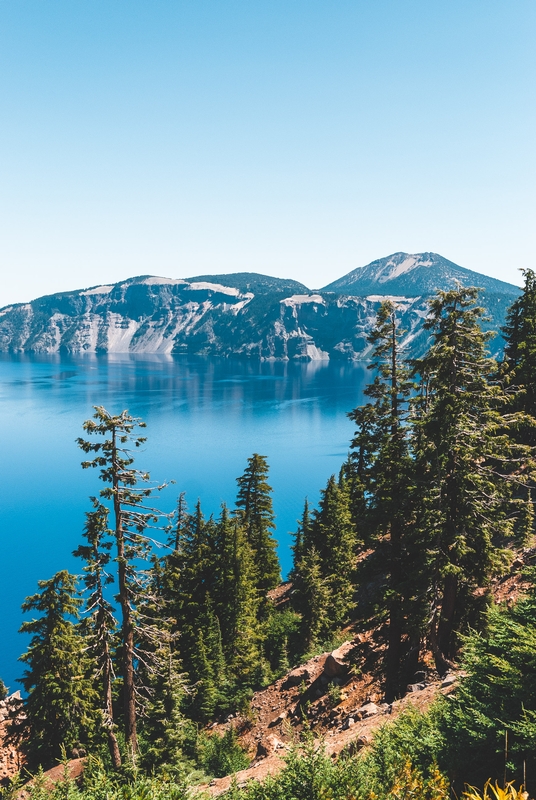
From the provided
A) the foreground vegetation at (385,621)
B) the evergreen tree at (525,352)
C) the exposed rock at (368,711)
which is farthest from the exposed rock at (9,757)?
the evergreen tree at (525,352)

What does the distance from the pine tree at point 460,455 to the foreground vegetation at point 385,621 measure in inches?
2.5

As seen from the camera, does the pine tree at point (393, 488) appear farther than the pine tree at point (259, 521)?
No

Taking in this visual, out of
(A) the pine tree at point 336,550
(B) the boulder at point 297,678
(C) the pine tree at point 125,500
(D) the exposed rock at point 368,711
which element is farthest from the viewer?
(A) the pine tree at point 336,550

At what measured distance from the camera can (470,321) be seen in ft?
50.8

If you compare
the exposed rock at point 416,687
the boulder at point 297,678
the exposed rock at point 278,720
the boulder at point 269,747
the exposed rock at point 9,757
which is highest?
the exposed rock at point 416,687

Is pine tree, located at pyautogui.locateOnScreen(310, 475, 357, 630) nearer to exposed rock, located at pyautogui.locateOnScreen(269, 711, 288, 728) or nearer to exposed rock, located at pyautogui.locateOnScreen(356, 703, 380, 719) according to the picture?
exposed rock, located at pyautogui.locateOnScreen(269, 711, 288, 728)

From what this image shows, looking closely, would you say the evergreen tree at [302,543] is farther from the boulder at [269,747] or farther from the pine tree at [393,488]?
the pine tree at [393,488]

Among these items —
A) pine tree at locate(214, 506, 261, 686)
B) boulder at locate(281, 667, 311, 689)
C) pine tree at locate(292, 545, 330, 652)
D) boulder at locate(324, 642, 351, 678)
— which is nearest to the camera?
boulder at locate(324, 642, 351, 678)

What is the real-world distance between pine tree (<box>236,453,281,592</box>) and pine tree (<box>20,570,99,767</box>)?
18816 mm

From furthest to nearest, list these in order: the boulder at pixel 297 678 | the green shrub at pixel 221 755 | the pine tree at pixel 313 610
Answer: the pine tree at pixel 313 610
the boulder at pixel 297 678
the green shrub at pixel 221 755

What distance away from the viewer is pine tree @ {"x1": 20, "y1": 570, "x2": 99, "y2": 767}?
2270 centimetres

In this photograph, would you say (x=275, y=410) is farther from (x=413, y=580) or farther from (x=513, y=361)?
(x=413, y=580)

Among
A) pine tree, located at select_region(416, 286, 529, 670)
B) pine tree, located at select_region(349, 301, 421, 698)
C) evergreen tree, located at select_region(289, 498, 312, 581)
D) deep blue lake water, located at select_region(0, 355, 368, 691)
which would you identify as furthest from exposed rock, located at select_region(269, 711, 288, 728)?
evergreen tree, located at select_region(289, 498, 312, 581)

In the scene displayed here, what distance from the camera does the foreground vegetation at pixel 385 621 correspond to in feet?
26.5
